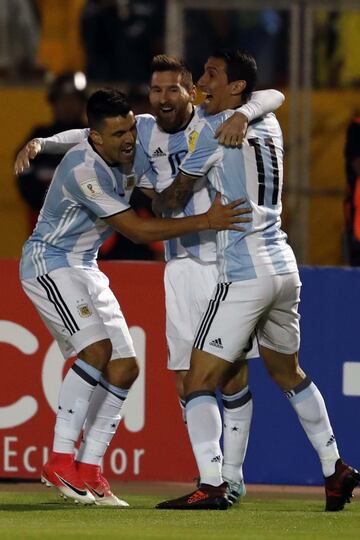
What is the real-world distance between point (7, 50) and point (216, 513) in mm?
7493

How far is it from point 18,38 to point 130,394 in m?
5.85

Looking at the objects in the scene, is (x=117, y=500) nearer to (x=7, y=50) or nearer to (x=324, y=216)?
(x=324, y=216)

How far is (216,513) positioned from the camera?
25.7 ft

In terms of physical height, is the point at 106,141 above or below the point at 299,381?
above

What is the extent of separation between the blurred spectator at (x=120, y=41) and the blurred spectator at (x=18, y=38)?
56 cm

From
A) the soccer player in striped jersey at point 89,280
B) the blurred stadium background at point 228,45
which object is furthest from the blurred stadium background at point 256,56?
the soccer player in striped jersey at point 89,280

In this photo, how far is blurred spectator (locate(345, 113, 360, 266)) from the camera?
10.5 m

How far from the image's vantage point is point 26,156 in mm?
8484

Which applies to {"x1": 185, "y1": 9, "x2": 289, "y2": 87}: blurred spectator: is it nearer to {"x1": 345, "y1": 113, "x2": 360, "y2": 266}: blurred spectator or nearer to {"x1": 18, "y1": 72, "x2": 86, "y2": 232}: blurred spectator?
{"x1": 18, "y1": 72, "x2": 86, "y2": 232}: blurred spectator

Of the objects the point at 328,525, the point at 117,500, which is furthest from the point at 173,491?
the point at 328,525

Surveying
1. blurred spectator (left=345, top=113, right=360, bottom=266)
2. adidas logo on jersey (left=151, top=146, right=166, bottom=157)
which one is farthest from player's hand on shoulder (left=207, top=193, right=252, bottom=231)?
blurred spectator (left=345, top=113, right=360, bottom=266)

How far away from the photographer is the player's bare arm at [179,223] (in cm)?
783

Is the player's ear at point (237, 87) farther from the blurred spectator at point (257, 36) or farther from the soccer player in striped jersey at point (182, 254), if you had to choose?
the blurred spectator at point (257, 36)

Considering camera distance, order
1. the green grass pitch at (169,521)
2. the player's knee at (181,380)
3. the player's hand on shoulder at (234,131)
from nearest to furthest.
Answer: the green grass pitch at (169,521) < the player's hand on shoulder at (234,131) < the player's knee at (181,380)
